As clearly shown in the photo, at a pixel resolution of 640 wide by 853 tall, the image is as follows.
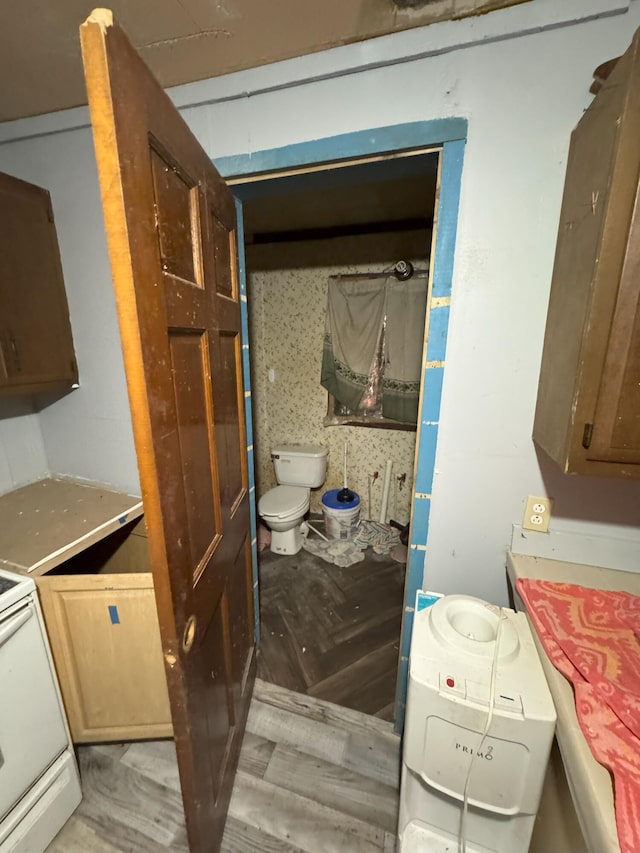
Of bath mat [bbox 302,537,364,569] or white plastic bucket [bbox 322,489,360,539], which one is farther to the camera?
white plastic bucket [bbox 322,489,360,539]

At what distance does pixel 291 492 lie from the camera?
260 centimetres

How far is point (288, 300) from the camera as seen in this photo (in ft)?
8.81

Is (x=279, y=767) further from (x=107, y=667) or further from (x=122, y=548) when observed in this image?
(x=122, y=548)

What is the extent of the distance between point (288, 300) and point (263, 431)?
44.3 inches

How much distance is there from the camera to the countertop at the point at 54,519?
1141 millimetres

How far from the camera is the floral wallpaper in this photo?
265 cm

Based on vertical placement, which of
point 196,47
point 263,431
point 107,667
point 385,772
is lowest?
point 385,772

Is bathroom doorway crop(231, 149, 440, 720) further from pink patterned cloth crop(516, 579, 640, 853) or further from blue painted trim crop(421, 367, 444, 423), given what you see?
pink patterned cloth crop(516, 579, 640, 853)

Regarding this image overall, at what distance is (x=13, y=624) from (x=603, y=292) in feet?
5.52

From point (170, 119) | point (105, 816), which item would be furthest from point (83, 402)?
point (105, 816)

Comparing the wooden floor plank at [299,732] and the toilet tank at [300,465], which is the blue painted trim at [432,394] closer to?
the wooden floor plank at [299,732]

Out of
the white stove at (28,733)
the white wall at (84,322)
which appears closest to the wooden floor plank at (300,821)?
the white stove at (28,733)

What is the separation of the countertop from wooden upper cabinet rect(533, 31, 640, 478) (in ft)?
5.03

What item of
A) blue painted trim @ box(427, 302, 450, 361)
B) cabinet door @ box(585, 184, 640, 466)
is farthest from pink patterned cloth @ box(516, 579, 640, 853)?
blue painted trim @ box(427, 302, 450, 361)
